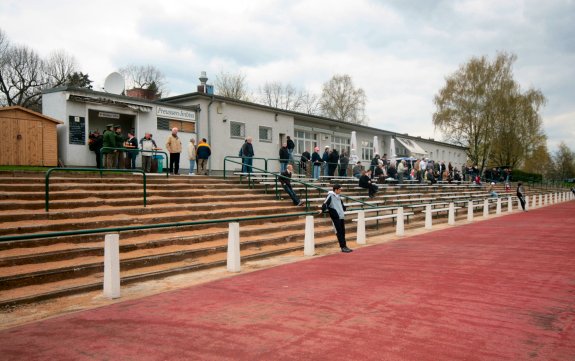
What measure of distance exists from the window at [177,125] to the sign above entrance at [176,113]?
201 millimetres

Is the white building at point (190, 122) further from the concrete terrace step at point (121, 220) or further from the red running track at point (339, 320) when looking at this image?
the red running track at point (339, 320)

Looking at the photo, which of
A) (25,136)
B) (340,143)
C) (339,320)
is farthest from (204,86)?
(339,320)

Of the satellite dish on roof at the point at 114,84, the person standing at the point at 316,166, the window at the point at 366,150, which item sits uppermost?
the satellite dish on roof at the point at 114,84

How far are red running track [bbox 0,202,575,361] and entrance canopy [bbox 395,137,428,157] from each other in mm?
33306

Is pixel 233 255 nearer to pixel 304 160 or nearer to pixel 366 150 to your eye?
pixel 304 160

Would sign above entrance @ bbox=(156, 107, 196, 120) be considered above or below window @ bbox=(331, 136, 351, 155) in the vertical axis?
above

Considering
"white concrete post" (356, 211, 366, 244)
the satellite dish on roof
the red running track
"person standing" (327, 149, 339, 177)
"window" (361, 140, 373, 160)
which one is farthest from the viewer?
"window" (361, 140, 373, 160)

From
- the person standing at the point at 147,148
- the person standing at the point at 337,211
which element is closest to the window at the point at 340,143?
the person standing at the point at 147,148

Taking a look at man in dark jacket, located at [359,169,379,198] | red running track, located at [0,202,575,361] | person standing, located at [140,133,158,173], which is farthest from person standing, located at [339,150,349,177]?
Result: red running track, located at [0,202,575,361]

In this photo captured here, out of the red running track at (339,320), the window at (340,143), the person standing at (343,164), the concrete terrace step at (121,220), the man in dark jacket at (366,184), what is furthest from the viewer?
the window at (340,143)

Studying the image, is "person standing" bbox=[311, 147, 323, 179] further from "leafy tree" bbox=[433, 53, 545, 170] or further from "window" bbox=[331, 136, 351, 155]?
"leafy tree" bbox=[433, 53, 545, 170]

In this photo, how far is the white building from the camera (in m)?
17.3

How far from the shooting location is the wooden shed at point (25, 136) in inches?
644

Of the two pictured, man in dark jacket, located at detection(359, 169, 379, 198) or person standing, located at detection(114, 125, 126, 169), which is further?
man in dark jacket, located at detection(359, 169, 379, 198)
